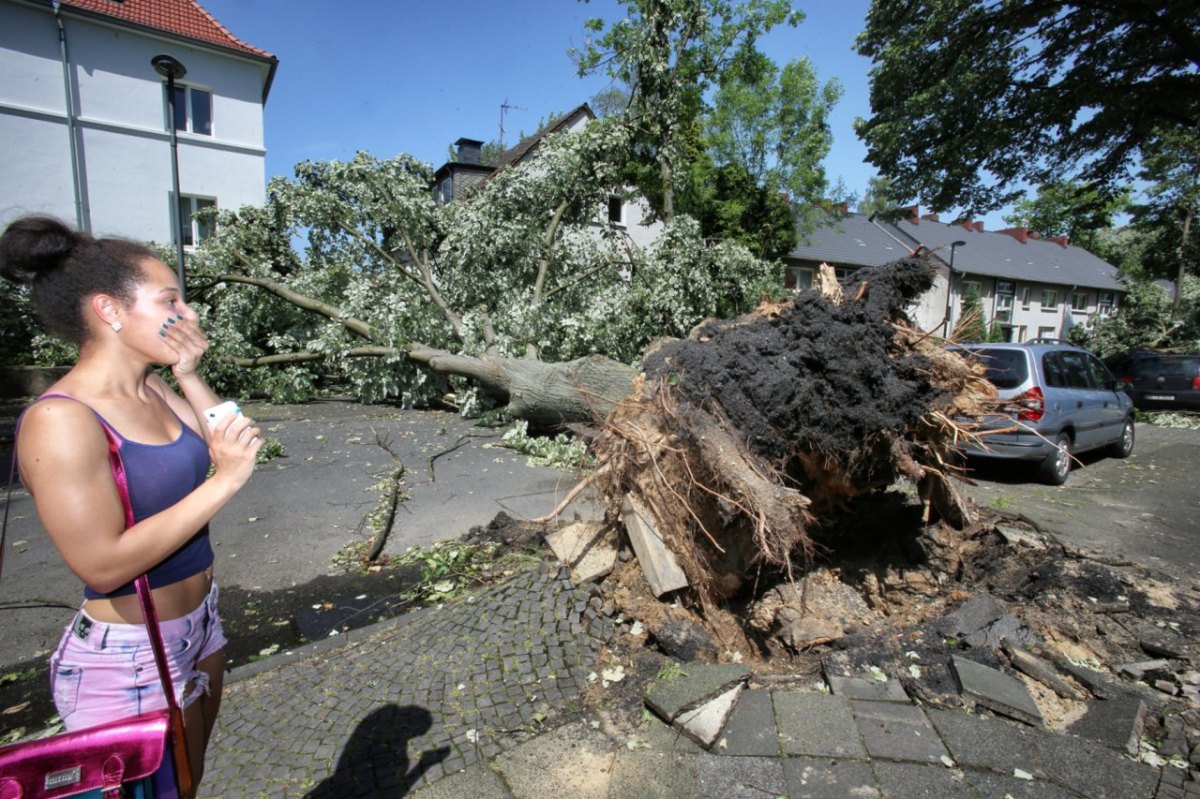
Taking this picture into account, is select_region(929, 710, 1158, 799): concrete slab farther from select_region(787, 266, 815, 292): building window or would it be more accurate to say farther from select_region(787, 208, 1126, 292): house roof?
select_region(787, 208, 1126, 292): house roof

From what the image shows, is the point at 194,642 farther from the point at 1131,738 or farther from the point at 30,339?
the point at 30,339

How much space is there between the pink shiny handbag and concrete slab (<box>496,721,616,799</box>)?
4.20 ft

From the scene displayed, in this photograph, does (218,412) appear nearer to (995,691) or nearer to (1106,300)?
(995,691)

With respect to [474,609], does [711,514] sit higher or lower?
higher

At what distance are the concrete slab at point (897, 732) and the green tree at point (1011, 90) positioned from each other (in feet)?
47.4

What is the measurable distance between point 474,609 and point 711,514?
4.90 feet

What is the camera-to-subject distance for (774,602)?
382 centimetres

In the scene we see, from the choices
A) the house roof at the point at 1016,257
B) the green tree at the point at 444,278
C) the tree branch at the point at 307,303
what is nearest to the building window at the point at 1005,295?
the house roof at the point at 1016,257

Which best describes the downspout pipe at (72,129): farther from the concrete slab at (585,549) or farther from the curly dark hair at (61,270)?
the curly dark hair at (61,270)

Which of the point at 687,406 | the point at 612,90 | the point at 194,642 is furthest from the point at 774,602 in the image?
the point at 612,90

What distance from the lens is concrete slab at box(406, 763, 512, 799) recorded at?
229 cm

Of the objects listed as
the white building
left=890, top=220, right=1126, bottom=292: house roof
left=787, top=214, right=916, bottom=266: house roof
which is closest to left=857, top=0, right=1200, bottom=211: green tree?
left=787, top=214, right=916, bottom=266: house roof

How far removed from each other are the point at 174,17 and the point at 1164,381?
2774 centimetres

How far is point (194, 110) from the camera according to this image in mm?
17547
